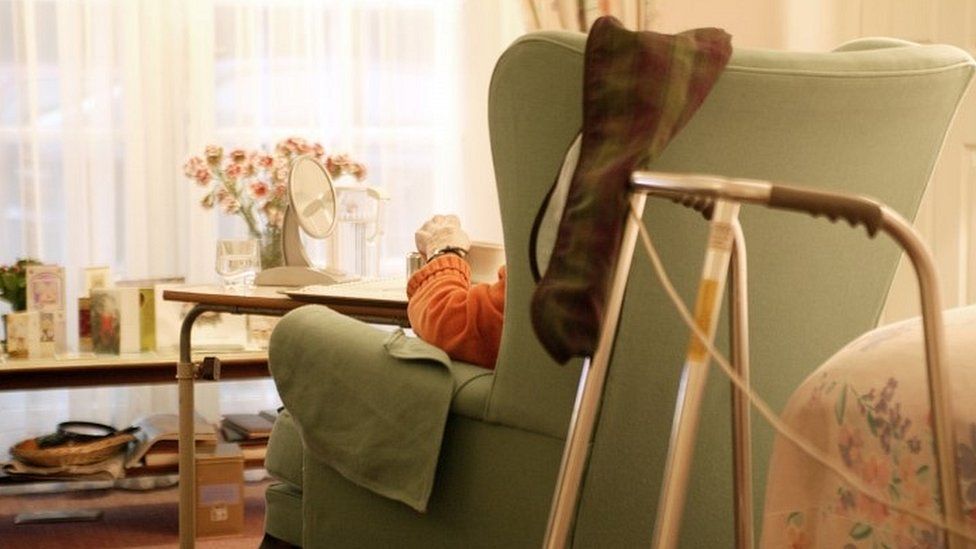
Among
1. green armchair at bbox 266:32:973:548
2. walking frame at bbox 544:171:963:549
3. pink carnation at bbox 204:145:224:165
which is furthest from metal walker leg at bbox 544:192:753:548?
pink carnation at bbox 204:145:224:165

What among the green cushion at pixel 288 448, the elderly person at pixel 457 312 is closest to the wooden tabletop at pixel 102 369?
the green cushion at pixel 288 448

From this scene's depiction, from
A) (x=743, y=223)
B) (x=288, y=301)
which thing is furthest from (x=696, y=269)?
(x=288, y=301)

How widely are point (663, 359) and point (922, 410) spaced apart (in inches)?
22.6

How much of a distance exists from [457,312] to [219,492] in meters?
1.43

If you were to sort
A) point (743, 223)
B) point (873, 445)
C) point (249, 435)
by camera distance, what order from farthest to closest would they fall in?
point (249, 435)
point (743, 223)
point (873, 445)

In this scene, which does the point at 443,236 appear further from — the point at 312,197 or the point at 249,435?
the point at 249,435

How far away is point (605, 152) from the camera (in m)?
1.18

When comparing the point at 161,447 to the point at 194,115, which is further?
the point at 194,115

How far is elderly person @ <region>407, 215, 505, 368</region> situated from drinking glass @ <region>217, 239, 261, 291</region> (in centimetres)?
90

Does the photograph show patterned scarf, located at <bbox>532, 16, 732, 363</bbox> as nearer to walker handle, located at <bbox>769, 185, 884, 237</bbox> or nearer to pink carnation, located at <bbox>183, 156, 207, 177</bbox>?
walker handle, located at <bbox>769, 185, 884, 237</bbox>

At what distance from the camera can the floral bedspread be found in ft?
3.76

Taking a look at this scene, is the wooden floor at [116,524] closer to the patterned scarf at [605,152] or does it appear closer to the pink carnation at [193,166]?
the pink carnation at [193,166]

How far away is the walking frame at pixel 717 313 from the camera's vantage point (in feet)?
3.26

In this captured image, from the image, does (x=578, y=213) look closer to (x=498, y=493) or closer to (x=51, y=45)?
(x=498, y=493)
